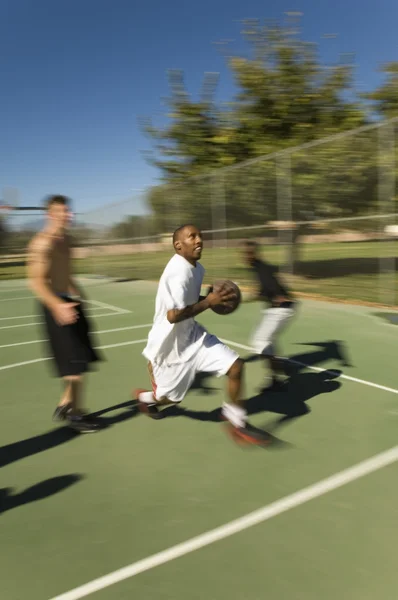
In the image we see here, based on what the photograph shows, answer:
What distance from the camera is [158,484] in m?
3.08

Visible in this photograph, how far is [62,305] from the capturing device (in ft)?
12.0

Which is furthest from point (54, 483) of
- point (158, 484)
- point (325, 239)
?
point (325, 239)

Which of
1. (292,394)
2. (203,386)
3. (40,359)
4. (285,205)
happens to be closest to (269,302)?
(292,394)

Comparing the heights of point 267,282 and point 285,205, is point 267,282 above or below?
below

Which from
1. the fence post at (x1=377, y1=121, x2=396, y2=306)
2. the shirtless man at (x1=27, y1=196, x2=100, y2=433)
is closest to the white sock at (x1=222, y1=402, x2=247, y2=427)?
the shirtless man at (x1=27, y1=196, x2=100, y2=433)

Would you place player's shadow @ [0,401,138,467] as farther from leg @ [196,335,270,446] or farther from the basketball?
the basketball

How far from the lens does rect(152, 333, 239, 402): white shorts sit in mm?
3568

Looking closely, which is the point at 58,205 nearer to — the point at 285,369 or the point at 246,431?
the point at 246,431

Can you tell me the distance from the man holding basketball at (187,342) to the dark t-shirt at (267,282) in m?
1.32

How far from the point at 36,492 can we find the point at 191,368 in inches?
54.4

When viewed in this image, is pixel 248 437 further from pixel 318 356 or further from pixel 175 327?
pixel 318 356

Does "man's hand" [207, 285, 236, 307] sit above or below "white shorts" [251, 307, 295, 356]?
above

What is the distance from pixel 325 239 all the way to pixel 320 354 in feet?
20.8

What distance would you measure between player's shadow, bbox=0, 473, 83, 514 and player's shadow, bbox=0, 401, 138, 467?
1.52 ft
